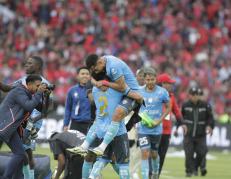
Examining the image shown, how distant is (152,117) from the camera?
1712 cm

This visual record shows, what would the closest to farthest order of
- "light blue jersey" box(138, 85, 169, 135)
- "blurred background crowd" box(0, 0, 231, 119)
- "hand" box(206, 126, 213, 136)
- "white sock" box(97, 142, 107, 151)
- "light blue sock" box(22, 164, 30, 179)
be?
"white sock" box(97, 142, 107, 151) < "light blue sock" box(22, 164, 30, 179) < "light blue jersey" box(138, 85, 169, 135) < "hand" box(206, 126, 213, 136) < "blurred background crowd" box(0, 0, 231, 119)

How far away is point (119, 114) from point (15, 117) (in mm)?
1675

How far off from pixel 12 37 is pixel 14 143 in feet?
70.3

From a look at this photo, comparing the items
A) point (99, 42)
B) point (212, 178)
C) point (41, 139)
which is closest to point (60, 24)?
point (99, 42)

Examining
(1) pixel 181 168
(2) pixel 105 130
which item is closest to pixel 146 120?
(2) pixel 105 130

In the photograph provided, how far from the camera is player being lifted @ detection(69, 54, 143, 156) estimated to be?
13.2 metres

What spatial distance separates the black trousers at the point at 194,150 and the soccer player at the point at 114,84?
25.7ft

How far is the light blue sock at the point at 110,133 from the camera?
13211 millimetres

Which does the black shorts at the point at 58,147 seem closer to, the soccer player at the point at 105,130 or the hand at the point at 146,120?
the hand at the point at 146,120

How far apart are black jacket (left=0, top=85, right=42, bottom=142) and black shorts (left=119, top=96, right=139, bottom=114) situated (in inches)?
52.5

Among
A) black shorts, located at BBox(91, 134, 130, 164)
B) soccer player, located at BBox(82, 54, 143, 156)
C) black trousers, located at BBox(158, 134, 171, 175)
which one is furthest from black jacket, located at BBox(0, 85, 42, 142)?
black trousers, located at BBox(158, 134, 171, 175)

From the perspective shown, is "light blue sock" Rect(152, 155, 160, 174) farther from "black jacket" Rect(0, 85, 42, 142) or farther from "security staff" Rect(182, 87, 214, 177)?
"security staff" Rect(182, 87, 214, 177)

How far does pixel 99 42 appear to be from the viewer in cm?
3594

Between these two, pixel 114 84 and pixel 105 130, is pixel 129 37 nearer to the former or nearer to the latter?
pixel 105 130
